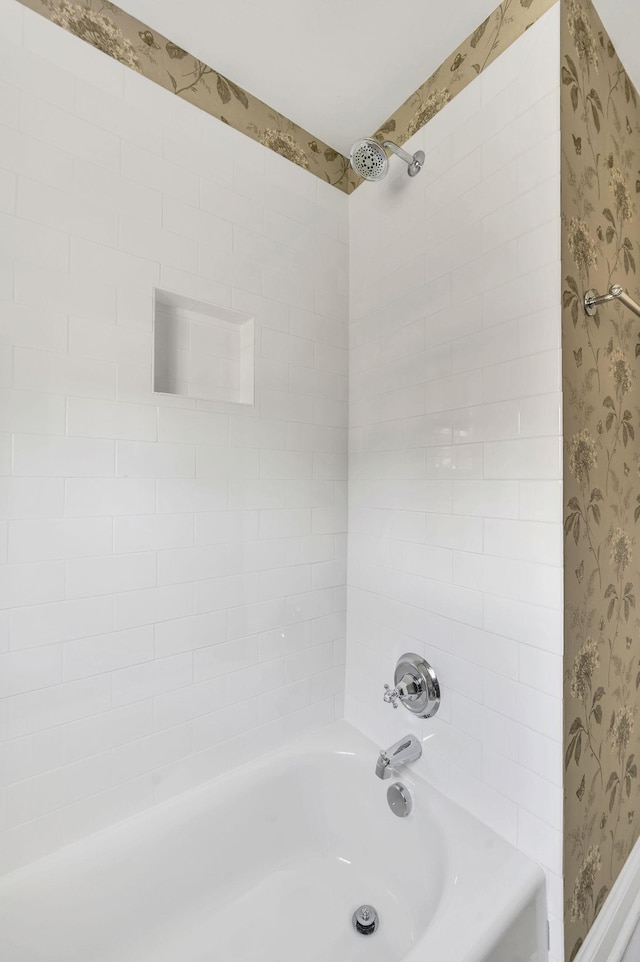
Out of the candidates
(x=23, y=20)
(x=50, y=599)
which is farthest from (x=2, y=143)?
(x=50, y=599)

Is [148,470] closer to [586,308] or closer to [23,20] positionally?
[23,20]

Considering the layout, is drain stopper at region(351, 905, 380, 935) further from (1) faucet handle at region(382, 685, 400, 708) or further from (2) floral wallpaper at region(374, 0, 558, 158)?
(2) floral wallpaper at region(374, 0, 558, 158)

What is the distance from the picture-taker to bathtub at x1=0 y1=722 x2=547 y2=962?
1.05 m

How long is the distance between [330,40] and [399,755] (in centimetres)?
222

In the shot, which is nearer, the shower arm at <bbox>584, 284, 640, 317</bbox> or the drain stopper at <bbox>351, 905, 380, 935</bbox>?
the shower arm at <bbox>584, 284, 640, 317</bbox>

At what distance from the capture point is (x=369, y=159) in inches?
52.3

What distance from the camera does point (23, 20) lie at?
111cm

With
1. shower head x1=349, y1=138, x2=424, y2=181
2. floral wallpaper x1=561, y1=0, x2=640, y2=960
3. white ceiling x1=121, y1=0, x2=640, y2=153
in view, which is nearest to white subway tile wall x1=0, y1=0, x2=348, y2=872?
white ceiling x1=121, y1=0, x2=640, y2=153

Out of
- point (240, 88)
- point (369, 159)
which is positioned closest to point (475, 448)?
point (369, 159)

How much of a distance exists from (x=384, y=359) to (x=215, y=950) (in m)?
1.87

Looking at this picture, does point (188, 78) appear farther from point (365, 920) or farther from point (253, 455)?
point (365, 920)

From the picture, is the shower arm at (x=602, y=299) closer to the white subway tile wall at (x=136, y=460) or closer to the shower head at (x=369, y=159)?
the shower head at (x=369, y=159)

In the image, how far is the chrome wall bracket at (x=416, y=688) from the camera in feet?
4.49

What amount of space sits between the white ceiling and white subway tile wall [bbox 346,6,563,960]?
19cm
